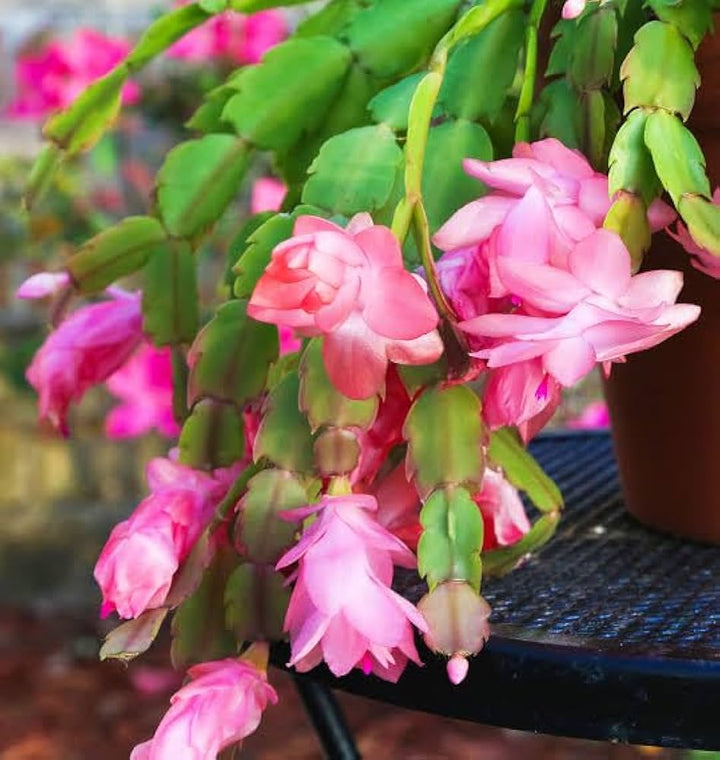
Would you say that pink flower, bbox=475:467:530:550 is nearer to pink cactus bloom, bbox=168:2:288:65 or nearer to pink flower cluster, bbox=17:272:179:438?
pink flower cluster, bbox=17:272:179:438

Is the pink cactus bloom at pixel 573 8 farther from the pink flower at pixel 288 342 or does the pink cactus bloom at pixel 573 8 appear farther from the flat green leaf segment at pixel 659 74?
the pink flower at pixel 288 342

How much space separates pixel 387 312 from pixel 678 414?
265mm

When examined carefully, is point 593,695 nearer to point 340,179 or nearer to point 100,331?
point 340,179

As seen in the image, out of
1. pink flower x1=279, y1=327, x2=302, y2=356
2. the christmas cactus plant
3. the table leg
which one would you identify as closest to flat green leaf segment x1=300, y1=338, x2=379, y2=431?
the christmas cactus plant

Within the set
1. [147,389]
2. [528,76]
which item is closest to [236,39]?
[147,389]

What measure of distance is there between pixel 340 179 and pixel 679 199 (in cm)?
12

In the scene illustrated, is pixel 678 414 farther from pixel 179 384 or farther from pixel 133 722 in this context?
pixel 133 722

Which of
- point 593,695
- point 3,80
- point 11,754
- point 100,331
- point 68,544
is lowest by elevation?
point 11,754

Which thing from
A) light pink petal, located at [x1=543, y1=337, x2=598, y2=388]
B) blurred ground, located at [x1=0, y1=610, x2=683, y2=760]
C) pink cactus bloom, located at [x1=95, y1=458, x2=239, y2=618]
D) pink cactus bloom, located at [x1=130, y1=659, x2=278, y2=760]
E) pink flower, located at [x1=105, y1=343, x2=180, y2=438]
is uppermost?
light pink petal, located at [x1=543, y1=337, x2=598, y2=388]

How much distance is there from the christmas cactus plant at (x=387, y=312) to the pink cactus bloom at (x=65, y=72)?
58.5 inches

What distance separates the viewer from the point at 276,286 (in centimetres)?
38

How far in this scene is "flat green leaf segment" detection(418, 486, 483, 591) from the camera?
1.32 ft

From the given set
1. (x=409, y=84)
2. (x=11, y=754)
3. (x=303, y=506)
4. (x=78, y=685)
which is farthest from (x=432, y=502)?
(x=78, y=685)

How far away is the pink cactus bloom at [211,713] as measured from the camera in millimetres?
408
